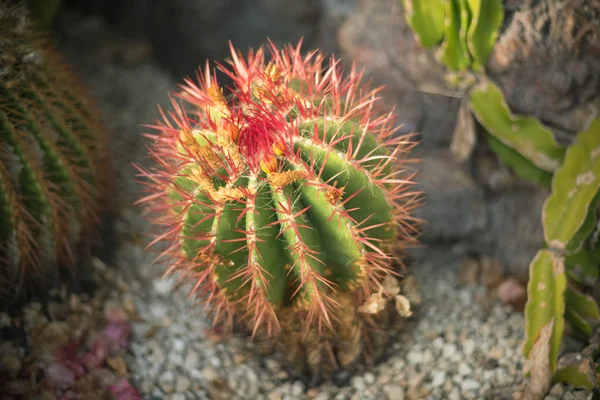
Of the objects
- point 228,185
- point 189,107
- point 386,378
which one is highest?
point 228,185

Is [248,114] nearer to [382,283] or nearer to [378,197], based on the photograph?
[378,197]

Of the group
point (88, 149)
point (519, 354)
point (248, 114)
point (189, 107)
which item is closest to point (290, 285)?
point (248, 114)

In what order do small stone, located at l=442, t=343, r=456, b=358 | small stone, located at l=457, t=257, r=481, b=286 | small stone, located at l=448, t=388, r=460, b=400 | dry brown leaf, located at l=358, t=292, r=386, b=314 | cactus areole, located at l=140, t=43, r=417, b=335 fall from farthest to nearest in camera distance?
1. small stone, located at l=457, t=257, r=481, b=286
2. small stone, located at l=442, t=343, r=456, b=358
3. small stone, located at l=448, t=388, r=460, b=400
4. dry brown leaf, located at l=358, t=292, r=386, b=314
5. cactus areole, located at l=140, t=43, r=417, b=335

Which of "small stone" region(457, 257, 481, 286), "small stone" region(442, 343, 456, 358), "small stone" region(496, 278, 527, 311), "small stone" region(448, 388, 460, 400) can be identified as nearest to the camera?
"small stone" region(448, 388, 460, 400)

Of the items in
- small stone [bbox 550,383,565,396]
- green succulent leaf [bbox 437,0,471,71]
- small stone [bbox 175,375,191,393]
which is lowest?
small stone [bbox 550,383,565,396]

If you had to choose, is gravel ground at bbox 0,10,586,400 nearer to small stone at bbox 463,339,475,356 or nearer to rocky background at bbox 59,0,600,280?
small stone at bbox 463,339,475,356

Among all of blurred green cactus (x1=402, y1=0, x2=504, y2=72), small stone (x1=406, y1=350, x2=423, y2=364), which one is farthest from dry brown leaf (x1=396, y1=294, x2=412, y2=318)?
blurred green cactus (x1=402, y1=0, x2=504, y2=72)

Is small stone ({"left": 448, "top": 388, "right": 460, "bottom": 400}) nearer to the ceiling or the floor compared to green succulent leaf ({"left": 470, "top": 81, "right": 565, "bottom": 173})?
nearer to the floor
